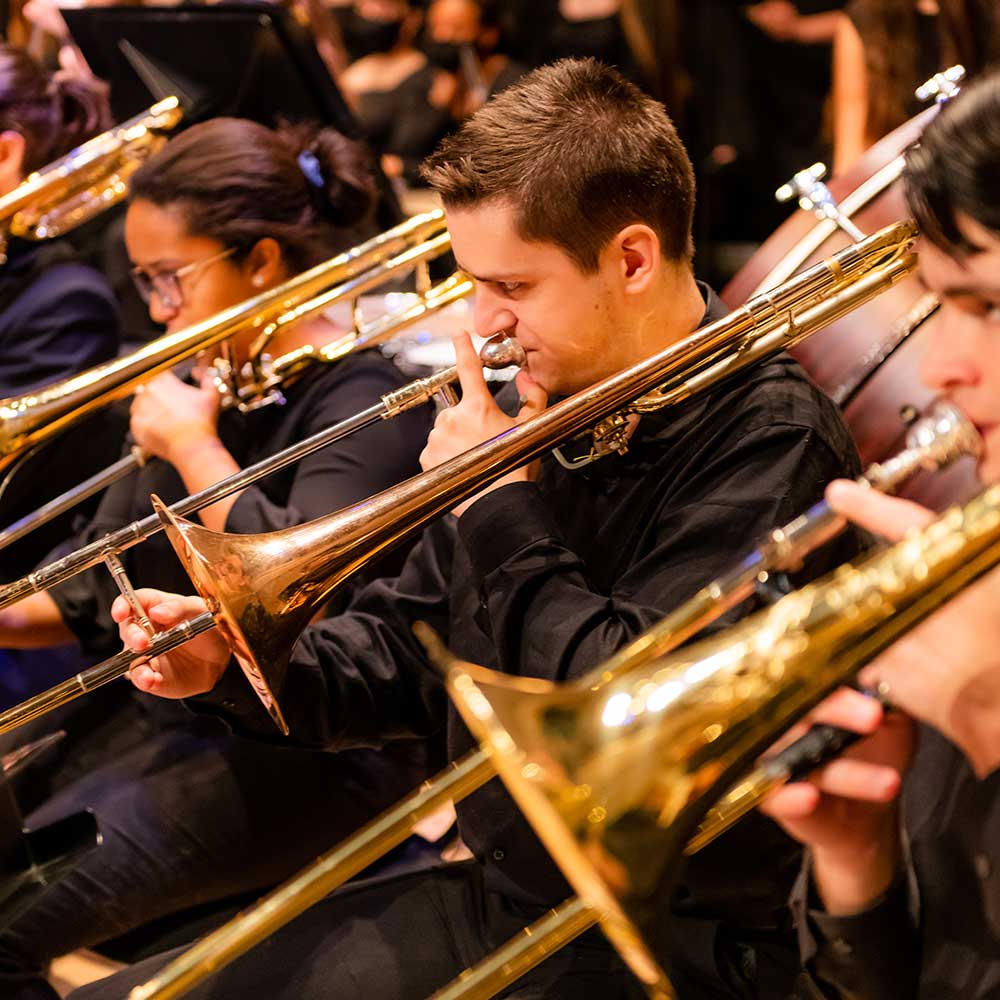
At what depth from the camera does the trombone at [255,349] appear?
1.79 metres

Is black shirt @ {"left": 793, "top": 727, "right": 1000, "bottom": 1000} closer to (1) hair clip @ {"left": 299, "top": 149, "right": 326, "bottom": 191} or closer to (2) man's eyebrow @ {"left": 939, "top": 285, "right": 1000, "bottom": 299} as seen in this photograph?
(2) man's eyebrow @ {"left": 939, "top": 285, "right": 1000, "bottom": 299}

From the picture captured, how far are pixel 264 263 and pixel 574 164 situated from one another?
828 mm

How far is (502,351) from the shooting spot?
4.47 feet

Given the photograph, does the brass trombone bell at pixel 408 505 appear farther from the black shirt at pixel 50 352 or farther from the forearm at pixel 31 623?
the black shirt at pixel 50 352

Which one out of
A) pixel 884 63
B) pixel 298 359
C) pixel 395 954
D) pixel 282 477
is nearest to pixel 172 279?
pixel 298 359

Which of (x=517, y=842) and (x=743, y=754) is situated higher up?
(x=743, y=754)

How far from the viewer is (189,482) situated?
179 centimetres

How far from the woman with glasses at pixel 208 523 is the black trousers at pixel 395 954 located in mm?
279

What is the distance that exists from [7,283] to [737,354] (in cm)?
167

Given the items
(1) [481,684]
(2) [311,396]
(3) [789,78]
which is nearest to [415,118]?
(3) [789,78]

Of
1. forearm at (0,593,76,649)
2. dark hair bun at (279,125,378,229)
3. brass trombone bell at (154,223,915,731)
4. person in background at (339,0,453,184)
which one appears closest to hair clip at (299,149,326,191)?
dark hair bun at (279,125,378,229)

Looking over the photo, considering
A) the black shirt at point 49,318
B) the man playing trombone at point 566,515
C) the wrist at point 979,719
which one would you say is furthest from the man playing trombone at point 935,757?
the black shirt at point 49,318

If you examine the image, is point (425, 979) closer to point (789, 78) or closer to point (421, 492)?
point (421, 492)

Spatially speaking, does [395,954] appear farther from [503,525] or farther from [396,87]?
[396,87]
